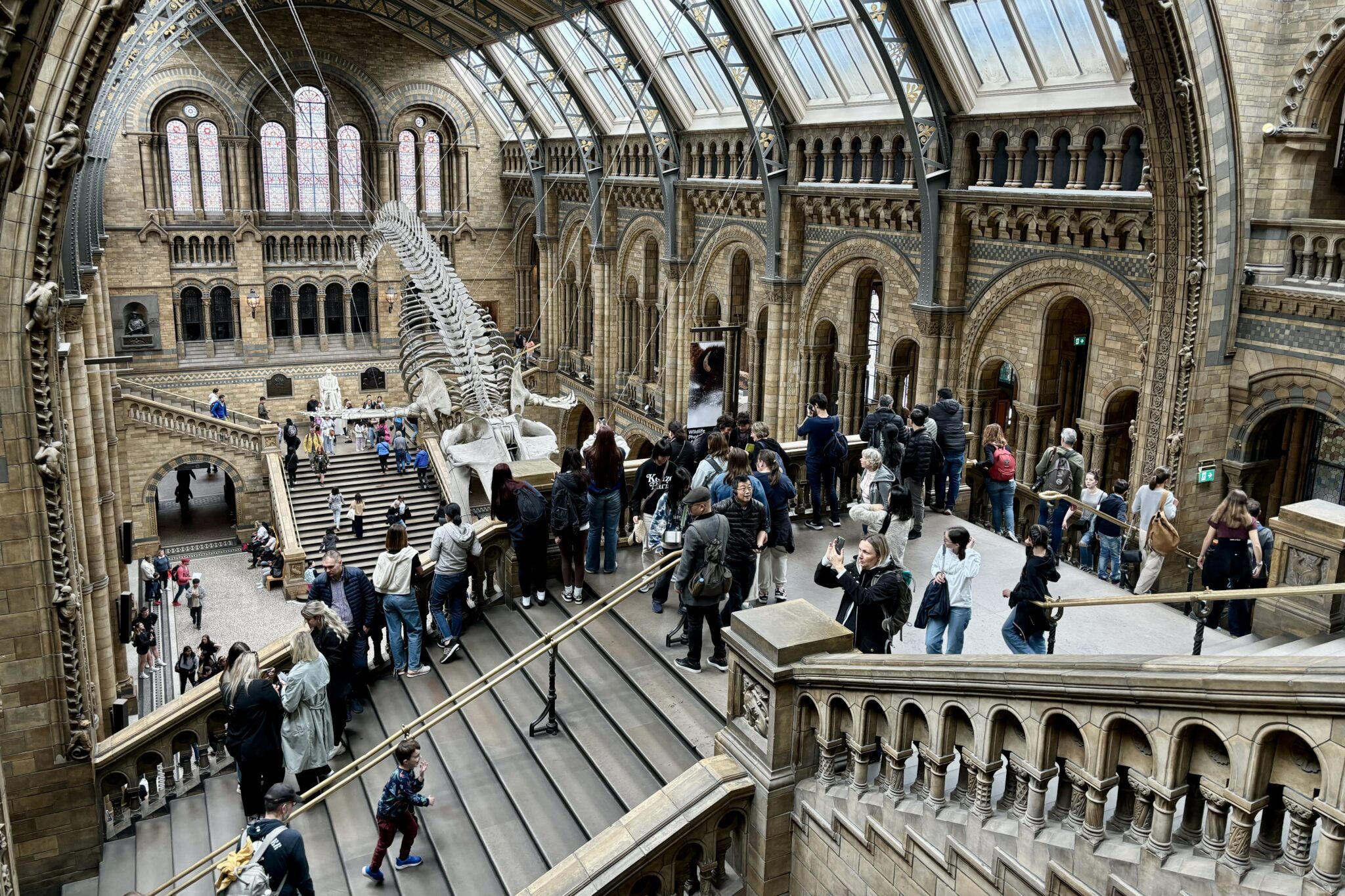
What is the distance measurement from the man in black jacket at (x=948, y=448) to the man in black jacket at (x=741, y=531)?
Result: 353cm

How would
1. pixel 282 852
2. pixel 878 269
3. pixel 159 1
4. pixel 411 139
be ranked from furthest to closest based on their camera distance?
1. pixel 411 139
2. pixel 878 269
3. pixel 159 1
4. pixel 282 852

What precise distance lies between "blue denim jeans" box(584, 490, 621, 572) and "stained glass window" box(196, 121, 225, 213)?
28.2 metres

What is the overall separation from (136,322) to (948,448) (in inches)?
1122

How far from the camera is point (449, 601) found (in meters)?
8.59

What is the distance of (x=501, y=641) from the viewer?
8469 mm

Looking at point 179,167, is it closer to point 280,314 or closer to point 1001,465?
point 280,314

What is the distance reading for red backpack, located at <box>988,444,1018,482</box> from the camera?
412 inches

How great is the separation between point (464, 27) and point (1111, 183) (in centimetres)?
2142

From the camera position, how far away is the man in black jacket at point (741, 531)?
7.29 metres

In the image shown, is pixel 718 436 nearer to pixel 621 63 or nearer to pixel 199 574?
pixel 621 63

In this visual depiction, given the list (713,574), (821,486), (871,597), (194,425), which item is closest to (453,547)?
(713,574)

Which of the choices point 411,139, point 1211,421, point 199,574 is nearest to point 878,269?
point 1211,421

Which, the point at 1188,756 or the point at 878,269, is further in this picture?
the point at 878,269

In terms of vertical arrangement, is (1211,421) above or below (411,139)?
below
